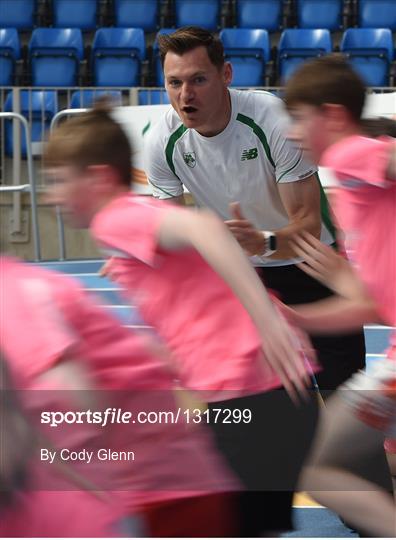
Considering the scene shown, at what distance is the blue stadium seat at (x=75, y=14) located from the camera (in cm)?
1332

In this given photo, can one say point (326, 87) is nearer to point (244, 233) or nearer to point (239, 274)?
point (244, 233)

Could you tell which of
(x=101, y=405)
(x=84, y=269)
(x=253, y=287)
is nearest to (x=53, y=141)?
(x=253, y=287)

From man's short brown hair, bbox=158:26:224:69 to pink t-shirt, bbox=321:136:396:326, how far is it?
0.84 m

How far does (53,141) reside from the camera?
194cm

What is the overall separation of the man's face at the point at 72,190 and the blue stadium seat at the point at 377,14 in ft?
38.9

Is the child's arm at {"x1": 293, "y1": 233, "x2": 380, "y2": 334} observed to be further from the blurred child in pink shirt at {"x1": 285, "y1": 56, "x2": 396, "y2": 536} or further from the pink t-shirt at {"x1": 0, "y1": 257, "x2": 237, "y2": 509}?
the pink t-shirt at {"x1": 0, "y1": 257, "x2": 237, "y2": 509}

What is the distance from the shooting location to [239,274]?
70.1 inches

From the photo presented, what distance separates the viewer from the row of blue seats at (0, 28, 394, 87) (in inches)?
458

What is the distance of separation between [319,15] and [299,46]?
3.46 ft

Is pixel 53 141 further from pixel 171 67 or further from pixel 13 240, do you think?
pixel 13 240

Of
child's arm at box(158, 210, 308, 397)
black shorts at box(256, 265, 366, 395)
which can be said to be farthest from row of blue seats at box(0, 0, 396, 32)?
child's arm at box(158, 210, 308, 397)

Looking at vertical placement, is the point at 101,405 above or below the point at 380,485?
above

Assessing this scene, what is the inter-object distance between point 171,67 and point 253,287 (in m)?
1.46

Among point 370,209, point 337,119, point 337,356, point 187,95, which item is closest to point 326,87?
point 337,119
